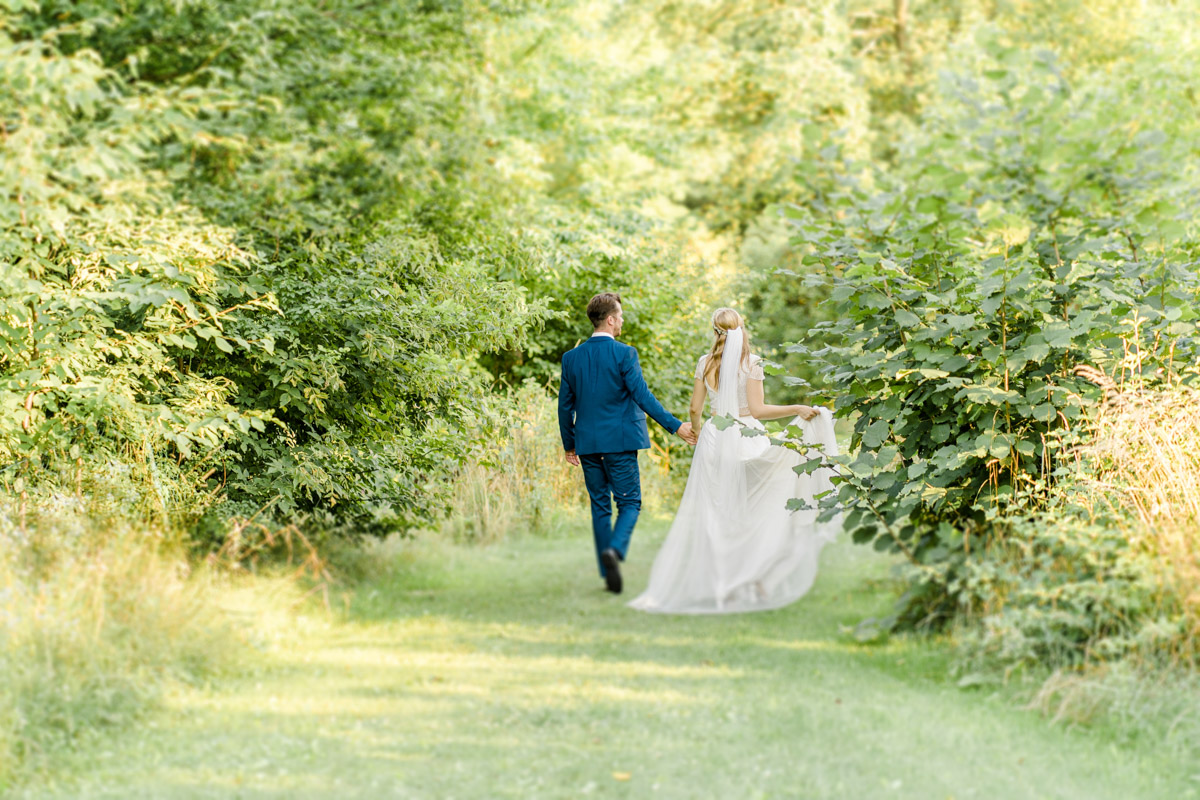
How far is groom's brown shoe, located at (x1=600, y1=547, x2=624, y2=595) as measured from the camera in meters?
6.10

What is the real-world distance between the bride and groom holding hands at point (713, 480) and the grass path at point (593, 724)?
1.44 ft

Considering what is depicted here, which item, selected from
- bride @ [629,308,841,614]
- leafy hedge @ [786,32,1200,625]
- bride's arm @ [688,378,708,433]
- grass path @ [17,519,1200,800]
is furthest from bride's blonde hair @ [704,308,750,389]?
grass path @ [17,519,1200,800]

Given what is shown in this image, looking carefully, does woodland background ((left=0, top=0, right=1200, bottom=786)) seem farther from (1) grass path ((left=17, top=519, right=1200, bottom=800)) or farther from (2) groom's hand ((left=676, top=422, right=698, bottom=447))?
(2) groom's hand ((left=676, top=422, right=698, bottom=447))

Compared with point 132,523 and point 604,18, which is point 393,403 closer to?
point 132,523

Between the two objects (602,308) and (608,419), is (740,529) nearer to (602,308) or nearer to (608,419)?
(608,419)

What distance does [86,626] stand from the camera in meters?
4.69

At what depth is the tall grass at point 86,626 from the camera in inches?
170

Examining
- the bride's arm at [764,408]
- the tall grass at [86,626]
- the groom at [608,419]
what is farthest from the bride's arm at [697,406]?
the tall grass at [86,626]

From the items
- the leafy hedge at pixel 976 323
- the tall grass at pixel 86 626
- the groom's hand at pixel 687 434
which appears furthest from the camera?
the groom's hand at pixel 687 434

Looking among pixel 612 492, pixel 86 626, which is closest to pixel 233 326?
pixel 86 626

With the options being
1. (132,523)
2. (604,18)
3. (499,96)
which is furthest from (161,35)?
(604,18)

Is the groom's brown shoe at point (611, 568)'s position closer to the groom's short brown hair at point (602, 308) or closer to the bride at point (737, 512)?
the bride at point (737, 512)

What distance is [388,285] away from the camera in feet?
22.7

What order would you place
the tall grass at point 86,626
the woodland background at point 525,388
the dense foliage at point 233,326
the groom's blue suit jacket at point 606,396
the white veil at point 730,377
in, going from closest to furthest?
the tall grass at point 86,626
the woodland background at point 525,388
the dense foliage at point 233,326
the groom's blue suit jacket at point 606,396
the white veil at point 730,377
